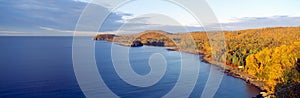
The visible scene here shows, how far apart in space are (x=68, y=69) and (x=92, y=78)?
14.5 ft

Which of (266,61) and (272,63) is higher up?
(272,63)

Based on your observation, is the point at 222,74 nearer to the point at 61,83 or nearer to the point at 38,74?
the point at 61,83

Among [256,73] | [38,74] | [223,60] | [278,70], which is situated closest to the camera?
[278,70]

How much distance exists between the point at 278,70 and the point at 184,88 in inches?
176

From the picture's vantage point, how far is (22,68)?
19250mm

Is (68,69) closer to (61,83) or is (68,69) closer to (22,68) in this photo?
(22,68)

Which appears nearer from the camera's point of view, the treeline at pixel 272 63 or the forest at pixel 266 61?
the forest at pixel 266 61

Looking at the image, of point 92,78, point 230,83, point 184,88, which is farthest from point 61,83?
point 230,83

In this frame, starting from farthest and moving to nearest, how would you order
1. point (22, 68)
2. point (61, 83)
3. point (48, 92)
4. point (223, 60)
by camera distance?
1. point (223, 60)
2. point (22, 68)
3. point (61, 83)
4. point (48, 92)

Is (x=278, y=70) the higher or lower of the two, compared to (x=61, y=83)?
higher

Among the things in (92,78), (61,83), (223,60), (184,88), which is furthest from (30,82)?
(223,60)

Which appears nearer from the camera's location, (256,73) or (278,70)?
(278,70)

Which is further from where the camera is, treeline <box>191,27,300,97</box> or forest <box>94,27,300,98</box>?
treeline <box>191,27,300,97</box>

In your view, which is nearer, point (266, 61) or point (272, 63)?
point (272, 63)
